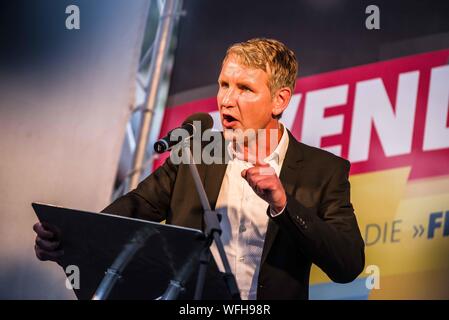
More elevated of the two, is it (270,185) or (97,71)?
(97,71)

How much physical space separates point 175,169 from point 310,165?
0.56 meters

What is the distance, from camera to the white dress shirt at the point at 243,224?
266 cm

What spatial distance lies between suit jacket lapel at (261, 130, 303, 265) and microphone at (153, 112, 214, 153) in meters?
0.45

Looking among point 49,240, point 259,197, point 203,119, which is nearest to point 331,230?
point 259,197

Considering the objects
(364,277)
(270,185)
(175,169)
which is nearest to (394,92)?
(364,277)

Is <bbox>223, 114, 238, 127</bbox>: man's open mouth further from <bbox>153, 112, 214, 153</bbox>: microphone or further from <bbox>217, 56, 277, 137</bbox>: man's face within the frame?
<bbox>153, 112, 214, 153</bbox>: microphone

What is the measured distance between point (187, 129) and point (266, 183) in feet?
1.08

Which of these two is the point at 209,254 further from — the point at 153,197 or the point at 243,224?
the point at 153,197

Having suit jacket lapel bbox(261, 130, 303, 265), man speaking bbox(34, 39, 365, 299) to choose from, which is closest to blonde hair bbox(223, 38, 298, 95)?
man speaking bbox(34, 39, 365, 299)

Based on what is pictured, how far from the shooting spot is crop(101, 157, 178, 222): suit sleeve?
2.81 meters

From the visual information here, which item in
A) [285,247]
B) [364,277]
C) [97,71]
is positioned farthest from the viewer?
[97,71]

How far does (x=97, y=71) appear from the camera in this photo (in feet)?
13.9
